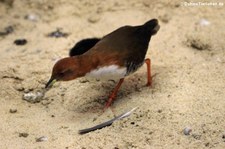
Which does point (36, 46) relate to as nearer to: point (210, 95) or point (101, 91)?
point (101, 91)

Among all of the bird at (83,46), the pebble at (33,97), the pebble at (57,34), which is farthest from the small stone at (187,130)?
the pebble at (57,34)

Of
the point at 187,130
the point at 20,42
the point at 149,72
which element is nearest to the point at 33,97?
the point at 20,42

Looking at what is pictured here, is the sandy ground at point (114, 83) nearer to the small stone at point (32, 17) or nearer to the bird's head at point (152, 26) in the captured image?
the small stone at point (32, 17)

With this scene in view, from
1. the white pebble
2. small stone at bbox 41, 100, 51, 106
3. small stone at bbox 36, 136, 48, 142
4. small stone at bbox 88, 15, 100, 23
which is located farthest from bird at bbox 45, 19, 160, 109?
small stone at bbox 88, 15, 100, 23

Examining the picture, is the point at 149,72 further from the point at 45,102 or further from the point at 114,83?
the point at 45,102

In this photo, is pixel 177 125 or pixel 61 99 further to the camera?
pixel 61 99

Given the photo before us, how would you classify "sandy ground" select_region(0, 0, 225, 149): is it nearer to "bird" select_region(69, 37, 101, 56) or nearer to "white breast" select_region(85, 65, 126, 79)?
"bird" select_region(69, 37, 101, 56)

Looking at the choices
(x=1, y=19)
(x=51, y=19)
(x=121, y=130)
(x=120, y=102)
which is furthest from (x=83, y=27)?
(x=121, y=130)
